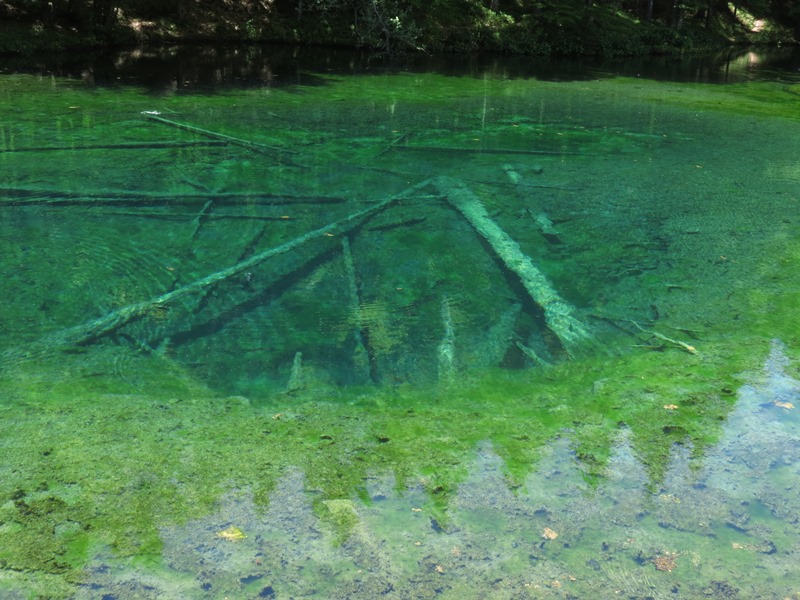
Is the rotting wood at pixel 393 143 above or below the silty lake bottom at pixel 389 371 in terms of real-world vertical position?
above

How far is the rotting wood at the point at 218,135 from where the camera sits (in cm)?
788

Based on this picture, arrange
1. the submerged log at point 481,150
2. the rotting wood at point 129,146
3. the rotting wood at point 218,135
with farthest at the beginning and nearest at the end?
the submerged log at point 481,150 → the rotting wood at point 218,135 → the rotting wood at point 129,146

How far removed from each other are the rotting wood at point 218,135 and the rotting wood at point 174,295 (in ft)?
6.74

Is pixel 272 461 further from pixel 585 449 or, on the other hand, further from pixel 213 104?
pixel 213 104

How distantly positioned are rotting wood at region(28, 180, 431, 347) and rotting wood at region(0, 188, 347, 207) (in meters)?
0.61

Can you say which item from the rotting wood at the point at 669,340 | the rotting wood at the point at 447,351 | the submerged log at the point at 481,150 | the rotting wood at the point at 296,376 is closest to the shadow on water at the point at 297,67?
the submerged log at the point at 481,150

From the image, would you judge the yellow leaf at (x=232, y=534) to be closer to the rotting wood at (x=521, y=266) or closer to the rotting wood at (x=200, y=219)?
the rotting wood at (x=521, y=266)

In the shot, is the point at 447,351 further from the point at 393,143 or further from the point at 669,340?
the point at 393,143

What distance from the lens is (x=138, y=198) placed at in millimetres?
6250

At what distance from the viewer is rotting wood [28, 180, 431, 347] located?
402 centimetres

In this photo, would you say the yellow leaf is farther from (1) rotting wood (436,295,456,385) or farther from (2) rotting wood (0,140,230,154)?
(2) rotting wood (0,140,230,154)

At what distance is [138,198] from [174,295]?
6.57ft

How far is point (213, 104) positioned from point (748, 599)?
905 cm

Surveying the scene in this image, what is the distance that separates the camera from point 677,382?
3881 millimetres
